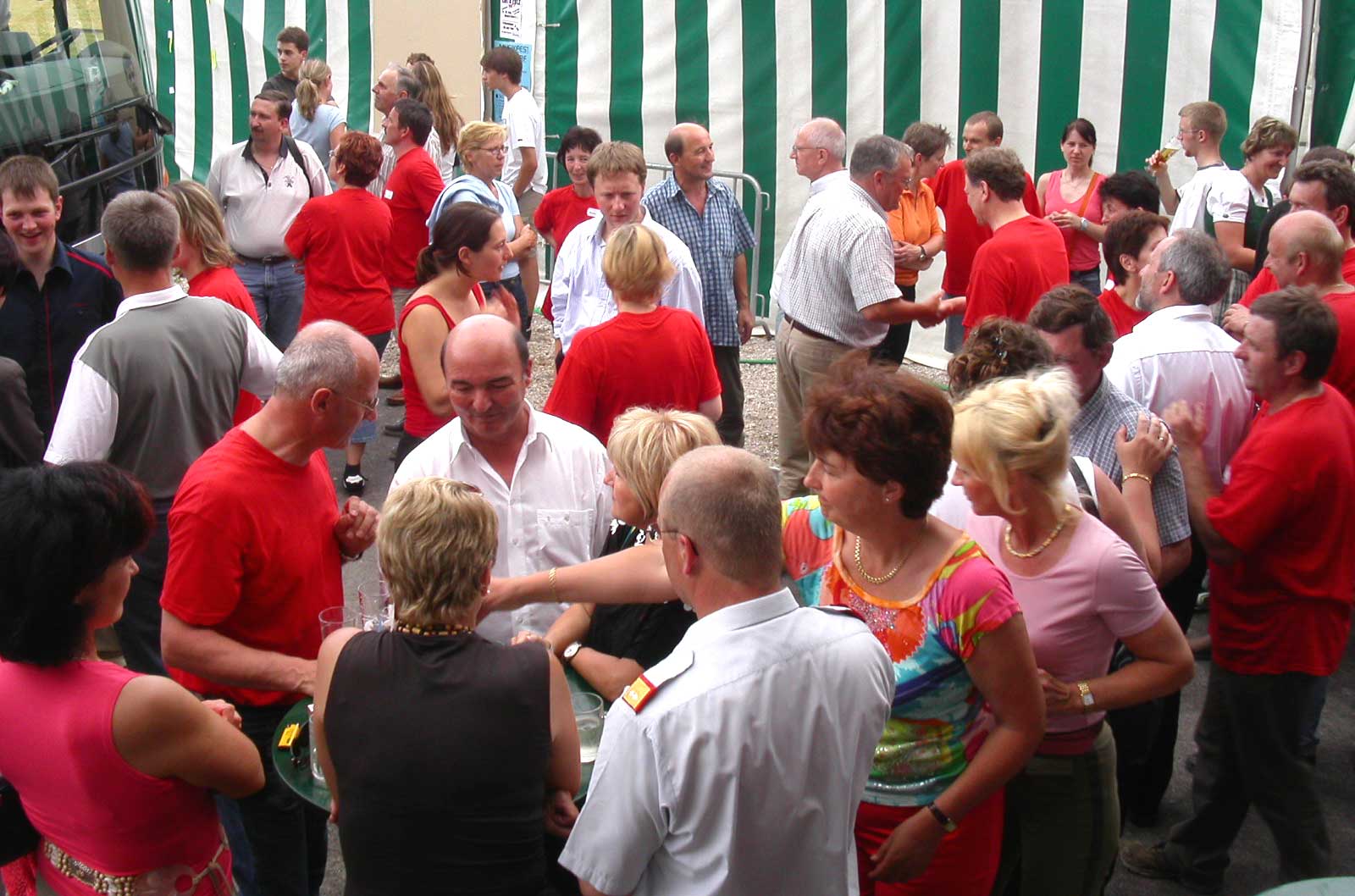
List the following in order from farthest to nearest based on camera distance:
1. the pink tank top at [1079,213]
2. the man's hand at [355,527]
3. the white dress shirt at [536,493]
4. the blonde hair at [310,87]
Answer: the blonde hair at [310,87], the pink tank top at [1079,213], the white dress shirt at [536,493], the man's hand at [355,527]

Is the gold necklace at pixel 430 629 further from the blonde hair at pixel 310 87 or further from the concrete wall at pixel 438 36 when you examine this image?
the concrete wall at pixel 438 36

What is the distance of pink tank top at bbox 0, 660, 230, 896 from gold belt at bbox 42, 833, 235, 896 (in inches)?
0.5

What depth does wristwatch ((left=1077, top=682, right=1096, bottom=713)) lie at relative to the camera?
97.3 inches

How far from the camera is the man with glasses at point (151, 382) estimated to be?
366 centimetres

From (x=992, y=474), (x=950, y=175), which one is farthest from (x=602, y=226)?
(x=992, y=474)

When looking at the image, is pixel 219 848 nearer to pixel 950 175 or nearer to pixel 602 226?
pixel 602 226

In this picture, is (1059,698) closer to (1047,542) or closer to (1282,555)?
(1047,542)

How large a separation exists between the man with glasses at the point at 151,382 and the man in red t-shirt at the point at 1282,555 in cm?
286

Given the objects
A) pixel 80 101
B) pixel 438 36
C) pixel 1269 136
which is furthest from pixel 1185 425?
pixel 438 36

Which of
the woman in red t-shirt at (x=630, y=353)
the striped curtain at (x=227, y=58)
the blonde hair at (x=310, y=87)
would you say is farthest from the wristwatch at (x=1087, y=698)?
the striped curtain at (x=227, y=58)

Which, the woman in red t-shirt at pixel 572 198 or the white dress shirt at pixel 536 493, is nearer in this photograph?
the white dress shirt at pixel 536 493

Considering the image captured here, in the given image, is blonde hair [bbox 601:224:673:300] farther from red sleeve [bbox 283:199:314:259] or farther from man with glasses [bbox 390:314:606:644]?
red sleeve [bbox 283:199:314:259]

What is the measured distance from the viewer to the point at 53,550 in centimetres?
210

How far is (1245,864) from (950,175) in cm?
491
